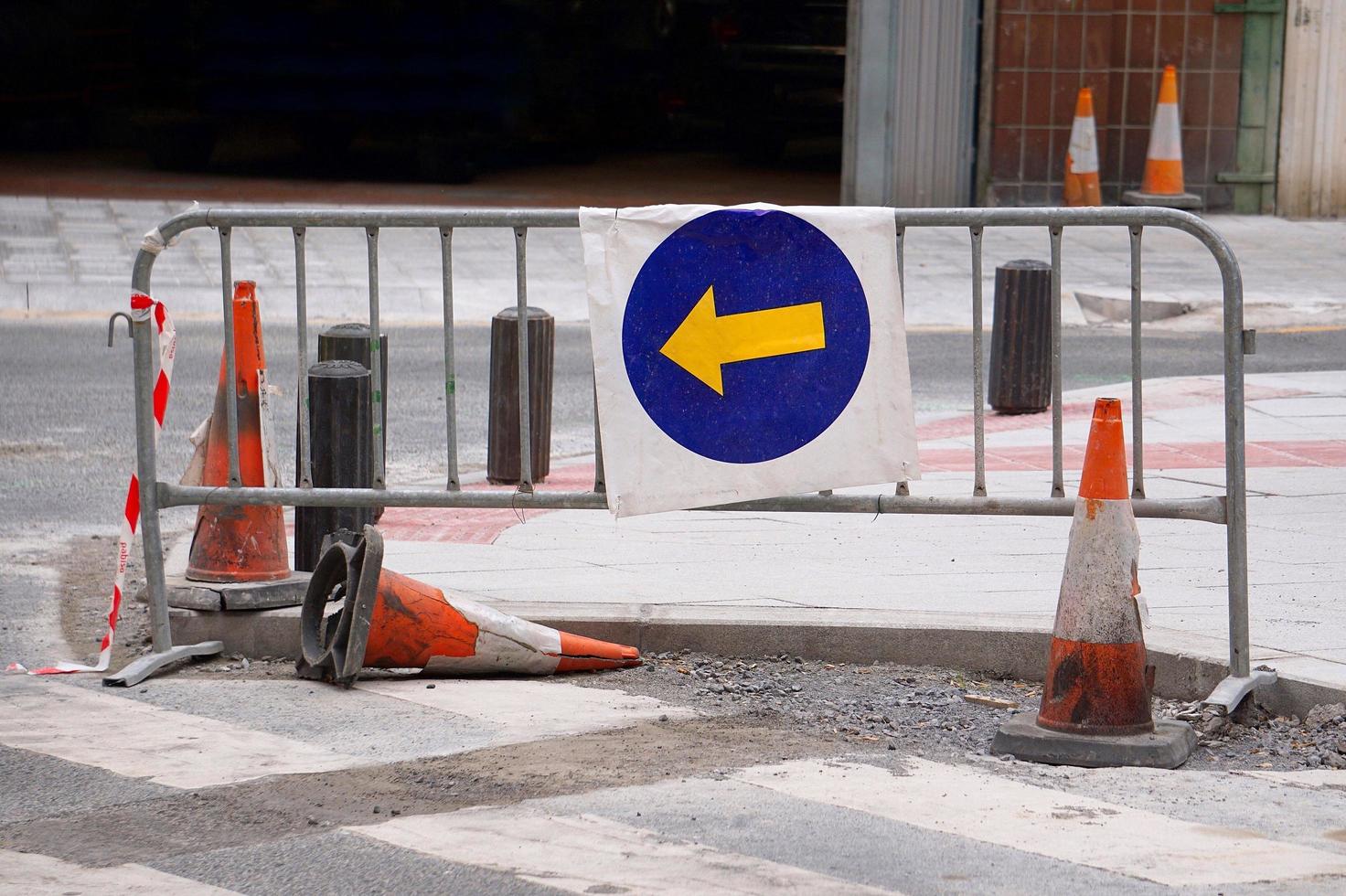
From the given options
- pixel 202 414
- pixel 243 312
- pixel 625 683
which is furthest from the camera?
pixel 202 414

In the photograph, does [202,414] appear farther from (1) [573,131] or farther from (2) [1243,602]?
(1) [573,131]

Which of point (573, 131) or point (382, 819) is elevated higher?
point (573, 131)

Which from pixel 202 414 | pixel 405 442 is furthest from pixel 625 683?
pixel 202 414

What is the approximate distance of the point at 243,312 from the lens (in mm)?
6117

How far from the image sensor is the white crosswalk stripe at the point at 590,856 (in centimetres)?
402

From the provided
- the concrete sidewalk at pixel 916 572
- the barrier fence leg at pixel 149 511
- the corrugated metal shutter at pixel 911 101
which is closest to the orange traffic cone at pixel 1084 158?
the corrugated metal shutter at pixel 911 101

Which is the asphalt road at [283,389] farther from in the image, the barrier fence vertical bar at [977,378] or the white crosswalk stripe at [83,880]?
the white crosswalk stripe at [83,880]

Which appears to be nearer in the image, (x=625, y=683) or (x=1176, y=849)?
(x=1176, y=849)

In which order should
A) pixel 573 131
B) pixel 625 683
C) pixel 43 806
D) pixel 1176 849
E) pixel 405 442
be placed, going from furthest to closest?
1. pixel 573 131
2. pixel 405 442
3. pixel 625 683
4. pixel 43 806
5. pixel 1176 849

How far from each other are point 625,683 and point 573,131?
19.2 meters

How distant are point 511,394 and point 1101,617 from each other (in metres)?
3.81

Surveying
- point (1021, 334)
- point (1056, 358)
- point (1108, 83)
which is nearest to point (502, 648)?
point (1056, 358)

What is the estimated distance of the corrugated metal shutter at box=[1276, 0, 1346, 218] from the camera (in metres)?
18.0

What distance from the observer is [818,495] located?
18.8ft
